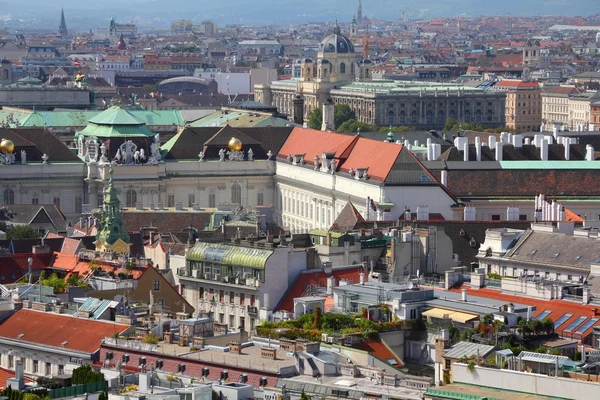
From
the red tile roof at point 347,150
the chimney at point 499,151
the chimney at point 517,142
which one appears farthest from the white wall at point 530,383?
the chimney at point 517,142

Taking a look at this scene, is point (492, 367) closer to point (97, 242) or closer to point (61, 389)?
point (61, 389)

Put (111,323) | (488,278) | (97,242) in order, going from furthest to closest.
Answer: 1. (97,242)
2. (488,278)
3. (111,323)

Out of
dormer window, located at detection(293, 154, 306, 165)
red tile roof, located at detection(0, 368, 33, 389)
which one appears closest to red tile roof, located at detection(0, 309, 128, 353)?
red tile roof, located at detection(0, 368, 33, 389)

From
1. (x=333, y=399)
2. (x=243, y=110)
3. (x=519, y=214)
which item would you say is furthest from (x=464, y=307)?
(x=243, y=110)

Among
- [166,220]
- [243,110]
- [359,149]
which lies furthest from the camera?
[243,110]

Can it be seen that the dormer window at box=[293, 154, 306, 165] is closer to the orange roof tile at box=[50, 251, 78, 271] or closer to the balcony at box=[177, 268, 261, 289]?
the orange roof tile at box=[50, 251, 78, 271]

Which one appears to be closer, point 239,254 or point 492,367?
point 492,367
